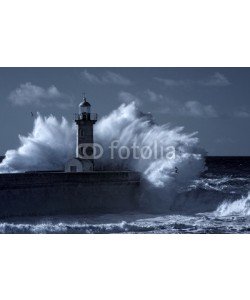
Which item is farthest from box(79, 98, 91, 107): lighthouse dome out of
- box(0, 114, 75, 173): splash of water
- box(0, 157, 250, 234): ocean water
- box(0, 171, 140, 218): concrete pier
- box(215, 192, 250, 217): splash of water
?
box(215, 192, 250, 217): splash of water

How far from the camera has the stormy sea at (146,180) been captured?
378 inches

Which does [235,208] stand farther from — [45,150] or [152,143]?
[45,150]

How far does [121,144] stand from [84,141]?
0.89 m

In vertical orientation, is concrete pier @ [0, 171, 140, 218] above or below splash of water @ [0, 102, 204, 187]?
below

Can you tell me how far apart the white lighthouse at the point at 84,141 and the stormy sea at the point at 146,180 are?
35 centimetres

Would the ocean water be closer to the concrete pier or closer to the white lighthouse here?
the concrete pier

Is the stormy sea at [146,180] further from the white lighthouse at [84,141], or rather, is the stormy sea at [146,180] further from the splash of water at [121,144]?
the white lighthouse at [84,141]

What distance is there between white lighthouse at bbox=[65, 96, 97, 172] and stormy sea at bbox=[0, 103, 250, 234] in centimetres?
35

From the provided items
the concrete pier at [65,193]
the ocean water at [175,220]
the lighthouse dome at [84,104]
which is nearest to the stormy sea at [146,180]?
the ocean water at [175,220]

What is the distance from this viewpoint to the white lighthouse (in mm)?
12156

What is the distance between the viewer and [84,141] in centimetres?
1259

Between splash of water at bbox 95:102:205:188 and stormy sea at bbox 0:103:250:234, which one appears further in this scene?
splash of water at bbox 95:102:205:188

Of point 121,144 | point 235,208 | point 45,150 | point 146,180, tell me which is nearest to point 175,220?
point 235,208

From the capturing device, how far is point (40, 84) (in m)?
9.52
